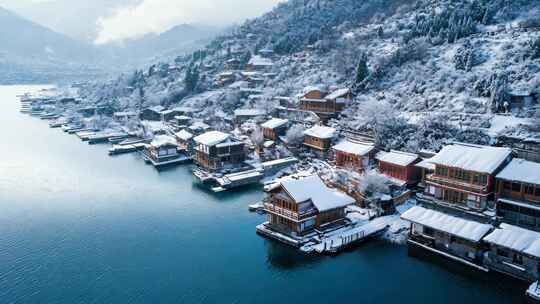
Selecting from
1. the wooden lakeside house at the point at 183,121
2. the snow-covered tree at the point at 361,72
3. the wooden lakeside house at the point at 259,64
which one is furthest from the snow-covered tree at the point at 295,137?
the wooden lakeside house at the point at 259,64

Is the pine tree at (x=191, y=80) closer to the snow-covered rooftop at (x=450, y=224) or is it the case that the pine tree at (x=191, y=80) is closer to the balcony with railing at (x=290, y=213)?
the balcony with railing at (x=290, y=213)

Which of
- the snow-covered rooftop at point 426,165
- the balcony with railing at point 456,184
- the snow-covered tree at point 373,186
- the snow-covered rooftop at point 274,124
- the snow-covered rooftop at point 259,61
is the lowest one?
the snow-covered tree at point 373,186

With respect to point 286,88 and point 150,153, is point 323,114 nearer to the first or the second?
point 286,88

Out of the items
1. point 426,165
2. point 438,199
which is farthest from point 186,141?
point 438,199

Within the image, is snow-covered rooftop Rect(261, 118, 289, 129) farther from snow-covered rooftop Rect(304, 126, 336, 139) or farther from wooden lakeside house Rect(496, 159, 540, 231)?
wooden lakeside house Rect(496, 159, 540, 231)

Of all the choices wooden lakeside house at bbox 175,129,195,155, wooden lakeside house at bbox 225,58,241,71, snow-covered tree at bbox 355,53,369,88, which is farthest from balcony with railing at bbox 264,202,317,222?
wooden lakeside house at bbox 225,58,241,71

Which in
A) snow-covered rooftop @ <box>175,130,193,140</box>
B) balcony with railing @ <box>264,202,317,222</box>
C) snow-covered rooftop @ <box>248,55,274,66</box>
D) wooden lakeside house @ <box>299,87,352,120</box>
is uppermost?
snow-covered rooftop @ <box>248,55,274,66</box>
